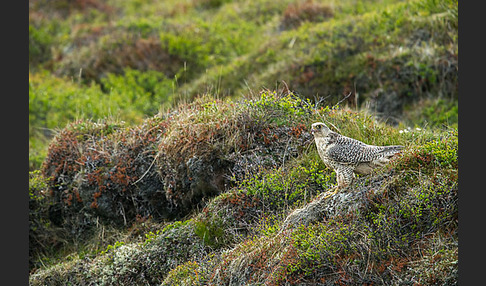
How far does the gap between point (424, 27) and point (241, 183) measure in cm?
938

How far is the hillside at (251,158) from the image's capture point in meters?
7.27

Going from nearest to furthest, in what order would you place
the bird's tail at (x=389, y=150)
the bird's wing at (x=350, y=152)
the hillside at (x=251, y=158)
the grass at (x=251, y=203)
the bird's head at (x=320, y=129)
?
the grass at (x=251, y=203) → the hillside at (x=251, y=158) → the bird's wing at (x=350, y=152) → the bird's tail at (x=389, y=150) → the bird's head at (x=320, y=129)

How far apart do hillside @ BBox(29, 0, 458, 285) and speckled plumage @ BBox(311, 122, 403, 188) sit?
20 cm

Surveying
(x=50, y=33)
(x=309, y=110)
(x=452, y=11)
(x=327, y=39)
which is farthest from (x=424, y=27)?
(x=50, y=33)

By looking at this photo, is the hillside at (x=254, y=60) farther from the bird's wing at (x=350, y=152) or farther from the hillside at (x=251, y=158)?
the bird's wing at (x=350, y=152)

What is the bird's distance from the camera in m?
7.56

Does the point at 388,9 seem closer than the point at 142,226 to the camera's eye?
No

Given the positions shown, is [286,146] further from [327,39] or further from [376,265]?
[327,39]

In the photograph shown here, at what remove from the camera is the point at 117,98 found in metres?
17.3

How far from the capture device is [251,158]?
9797 mm

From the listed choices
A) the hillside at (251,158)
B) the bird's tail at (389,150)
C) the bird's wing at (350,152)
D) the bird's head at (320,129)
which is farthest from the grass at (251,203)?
the bird's head at (320,129)

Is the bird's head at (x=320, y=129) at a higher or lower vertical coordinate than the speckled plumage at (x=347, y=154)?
higher

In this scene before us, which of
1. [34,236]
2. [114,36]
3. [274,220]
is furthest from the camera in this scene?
[114,36]

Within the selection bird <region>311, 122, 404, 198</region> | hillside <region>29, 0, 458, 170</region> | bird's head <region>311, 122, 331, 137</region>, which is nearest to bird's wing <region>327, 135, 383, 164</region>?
bird <region>311, 122, 404, 198</region>
